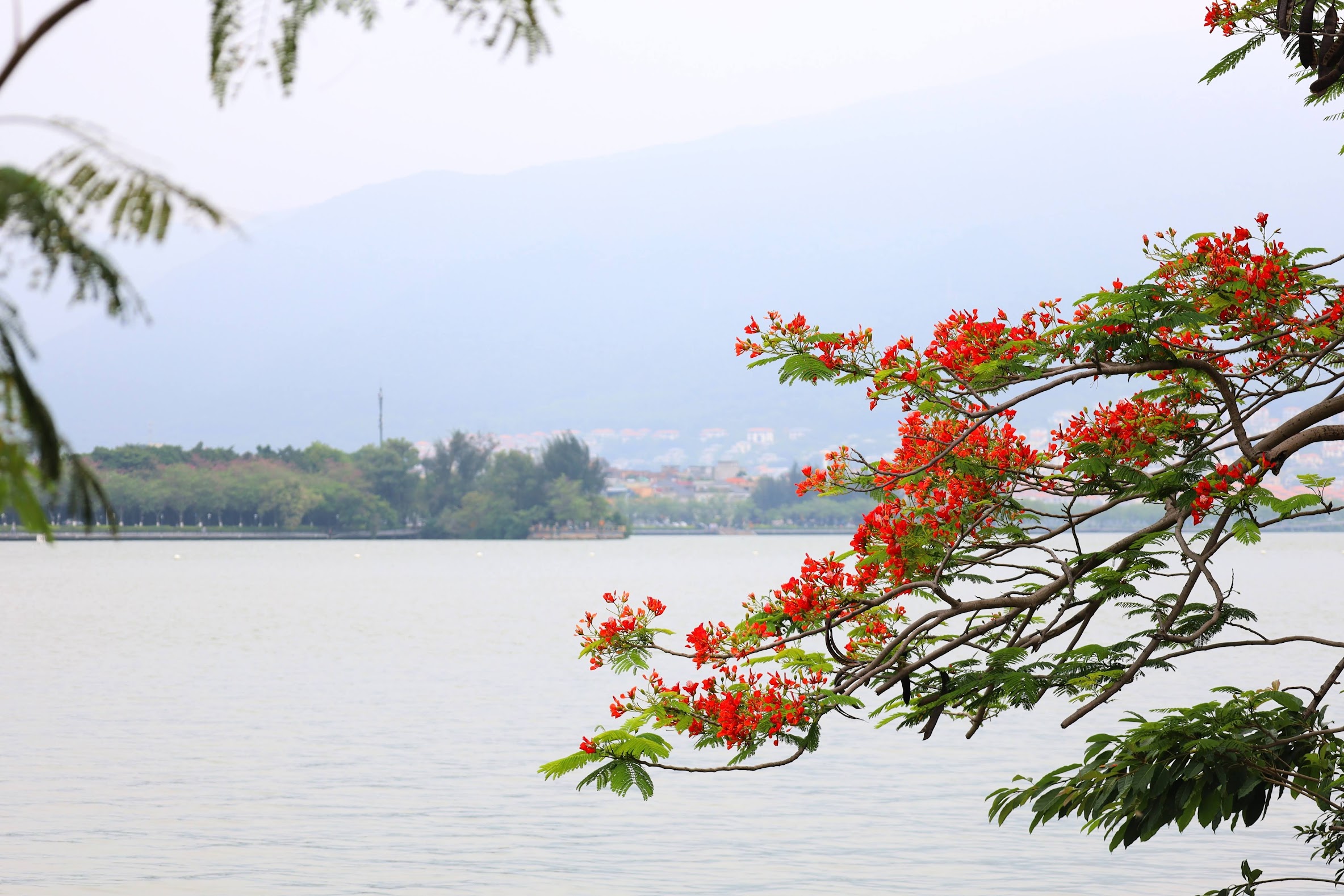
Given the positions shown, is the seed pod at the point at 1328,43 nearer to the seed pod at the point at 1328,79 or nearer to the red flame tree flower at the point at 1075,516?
the seed pod at the point at 1328,79

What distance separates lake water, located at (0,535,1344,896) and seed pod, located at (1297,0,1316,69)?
32.6 feet

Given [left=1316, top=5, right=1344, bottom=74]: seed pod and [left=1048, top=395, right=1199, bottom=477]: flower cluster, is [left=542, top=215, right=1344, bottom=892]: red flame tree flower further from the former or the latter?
[left=1316, top=5, right=1344, bottom=74]: seed pod

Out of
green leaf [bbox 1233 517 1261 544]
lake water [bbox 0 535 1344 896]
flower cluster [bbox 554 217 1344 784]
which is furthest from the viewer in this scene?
lake water [bbox 0 535 1344 896]

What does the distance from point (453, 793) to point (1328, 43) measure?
1626 cm

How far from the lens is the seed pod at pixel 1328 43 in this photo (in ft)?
27.4

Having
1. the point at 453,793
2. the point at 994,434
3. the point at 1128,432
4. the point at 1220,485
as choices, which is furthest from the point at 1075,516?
the point at 453,793

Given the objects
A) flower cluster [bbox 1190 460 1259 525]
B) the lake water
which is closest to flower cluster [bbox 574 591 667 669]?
flower cluster [bbox 1190 460 1259 525]

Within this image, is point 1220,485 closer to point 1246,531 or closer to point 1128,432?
point 1246,531

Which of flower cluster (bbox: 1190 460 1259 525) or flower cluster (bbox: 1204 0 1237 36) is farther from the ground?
flower cluster (bbox: 1204 0 1237 36)

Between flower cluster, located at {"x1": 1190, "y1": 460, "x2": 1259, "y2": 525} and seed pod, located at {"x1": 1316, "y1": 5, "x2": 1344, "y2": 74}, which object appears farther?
seed pod, located at {"x1": 1316, "y1": 5, "x2": 1344, "y2": 74}

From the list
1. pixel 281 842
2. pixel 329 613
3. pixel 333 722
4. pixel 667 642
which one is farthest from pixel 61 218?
pixel 329 613

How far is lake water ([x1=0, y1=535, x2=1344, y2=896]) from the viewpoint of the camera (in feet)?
54.9

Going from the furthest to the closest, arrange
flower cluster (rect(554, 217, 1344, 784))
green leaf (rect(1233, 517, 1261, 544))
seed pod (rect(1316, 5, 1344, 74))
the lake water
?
the lake water, flower cluster (rect(554, 217, 1344, 784)), seed pod (rect(1316, 5, 1344, 74)), green leaf (rect(1233, 517, 1261, 544))

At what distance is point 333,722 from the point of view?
29.6m
